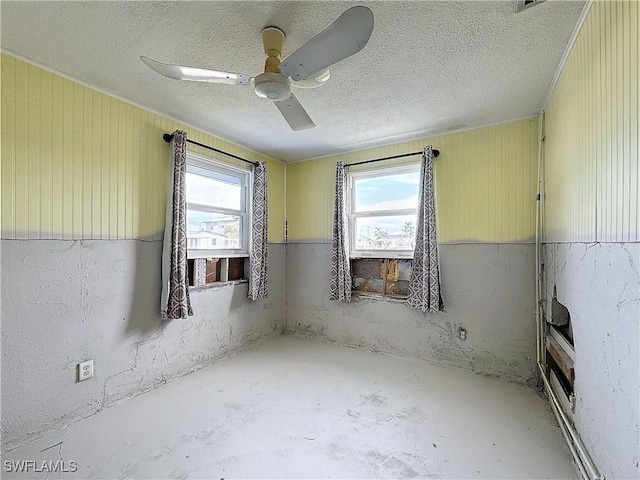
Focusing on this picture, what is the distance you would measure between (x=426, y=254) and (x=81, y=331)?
9.28 feet

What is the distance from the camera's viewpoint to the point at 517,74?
189cm

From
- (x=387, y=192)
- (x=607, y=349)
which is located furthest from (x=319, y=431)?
(x=387, y=192)

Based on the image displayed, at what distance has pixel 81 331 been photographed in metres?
2.01

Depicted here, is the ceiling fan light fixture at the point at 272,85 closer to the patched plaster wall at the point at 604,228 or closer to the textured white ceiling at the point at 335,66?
the textured white ceiling at the point at 335,66

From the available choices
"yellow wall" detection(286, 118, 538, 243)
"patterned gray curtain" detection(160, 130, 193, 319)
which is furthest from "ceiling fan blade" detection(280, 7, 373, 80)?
"yellow wall" detection(286, 118, 538, 243)

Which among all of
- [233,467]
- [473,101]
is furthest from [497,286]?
[233,467]

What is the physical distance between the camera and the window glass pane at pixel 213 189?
9.27 feet

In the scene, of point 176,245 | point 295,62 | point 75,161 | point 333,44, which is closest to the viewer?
point 333,44

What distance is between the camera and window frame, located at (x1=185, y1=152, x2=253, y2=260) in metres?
2.81

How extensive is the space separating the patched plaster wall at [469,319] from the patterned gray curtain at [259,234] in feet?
2.61

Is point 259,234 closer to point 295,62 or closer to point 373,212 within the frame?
point 373,212

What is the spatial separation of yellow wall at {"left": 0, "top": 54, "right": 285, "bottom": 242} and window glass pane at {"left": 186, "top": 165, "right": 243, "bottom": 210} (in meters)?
0.31

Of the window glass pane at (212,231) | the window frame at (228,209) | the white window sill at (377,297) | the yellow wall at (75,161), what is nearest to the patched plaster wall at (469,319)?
the white window sill at (377,297)

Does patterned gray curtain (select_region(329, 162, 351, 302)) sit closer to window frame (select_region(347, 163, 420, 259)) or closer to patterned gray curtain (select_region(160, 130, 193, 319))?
window frame (select_region(347, 163, 420, 259))
